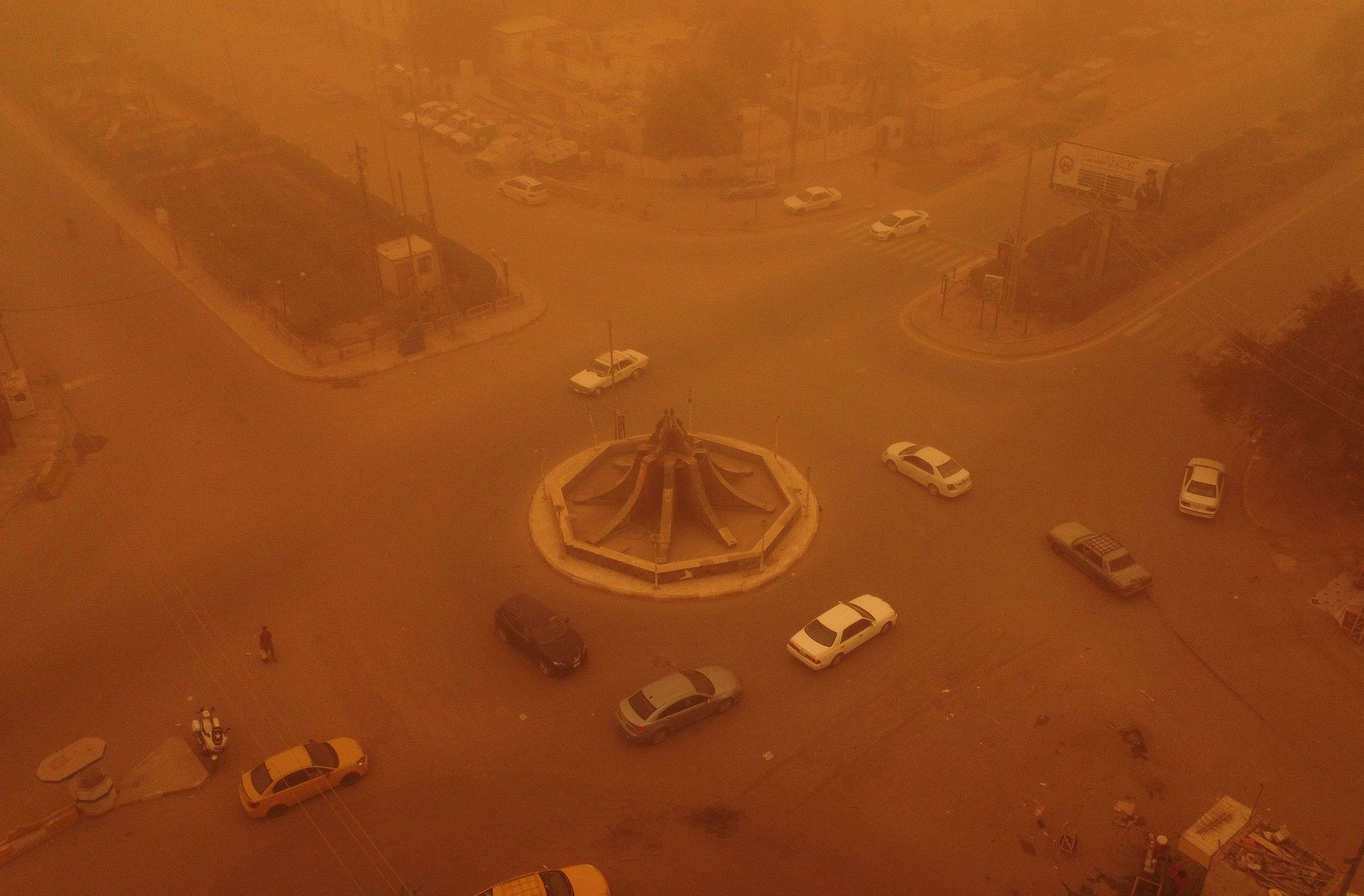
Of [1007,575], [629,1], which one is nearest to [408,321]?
[1007,575]

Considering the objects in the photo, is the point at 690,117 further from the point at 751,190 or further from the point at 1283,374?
the point at 1283,374

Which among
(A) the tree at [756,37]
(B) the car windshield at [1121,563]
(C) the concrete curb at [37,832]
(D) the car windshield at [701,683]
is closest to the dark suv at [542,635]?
(D) the car windshield at [701,683]

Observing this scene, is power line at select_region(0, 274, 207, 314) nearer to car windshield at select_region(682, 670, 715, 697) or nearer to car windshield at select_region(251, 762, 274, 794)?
car windshield at select_region(251, 762, 274, 794)

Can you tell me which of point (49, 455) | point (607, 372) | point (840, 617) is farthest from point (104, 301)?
point (840, 617)

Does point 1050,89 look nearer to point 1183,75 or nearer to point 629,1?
point 1183,75

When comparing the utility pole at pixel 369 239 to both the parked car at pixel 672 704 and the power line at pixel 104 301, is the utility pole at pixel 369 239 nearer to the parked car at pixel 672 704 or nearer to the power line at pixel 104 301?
the power line at pixel 104 301

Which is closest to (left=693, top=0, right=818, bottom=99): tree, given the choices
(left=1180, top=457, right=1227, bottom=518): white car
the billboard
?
the billboard
